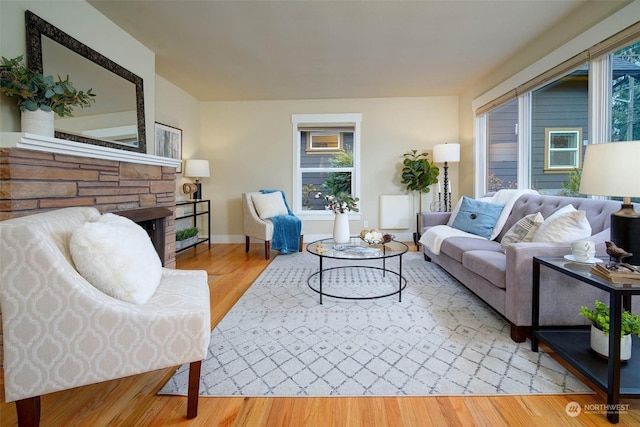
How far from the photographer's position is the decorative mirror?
212 cm

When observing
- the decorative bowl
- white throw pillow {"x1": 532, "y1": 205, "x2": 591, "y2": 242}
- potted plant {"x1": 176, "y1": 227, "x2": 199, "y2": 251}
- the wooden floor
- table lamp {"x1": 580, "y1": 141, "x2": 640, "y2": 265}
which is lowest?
the wooden floor

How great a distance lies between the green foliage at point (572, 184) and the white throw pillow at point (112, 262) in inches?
135

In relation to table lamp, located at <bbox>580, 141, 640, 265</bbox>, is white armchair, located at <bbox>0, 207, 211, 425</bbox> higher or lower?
lower

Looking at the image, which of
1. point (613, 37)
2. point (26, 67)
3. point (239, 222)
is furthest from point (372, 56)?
point (239, 222)

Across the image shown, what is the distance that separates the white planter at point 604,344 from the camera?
4.95 ft

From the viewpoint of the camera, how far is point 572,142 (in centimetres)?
296

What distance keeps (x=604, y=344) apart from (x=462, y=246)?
1.31 m

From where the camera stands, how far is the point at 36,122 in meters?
1.94

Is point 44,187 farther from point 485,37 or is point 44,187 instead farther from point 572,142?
point 572,142

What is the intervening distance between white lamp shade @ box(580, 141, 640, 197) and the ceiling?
5.65 feet

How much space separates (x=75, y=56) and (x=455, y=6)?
3004mm

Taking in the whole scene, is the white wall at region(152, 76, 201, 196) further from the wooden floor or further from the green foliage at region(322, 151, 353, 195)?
the wooden floor

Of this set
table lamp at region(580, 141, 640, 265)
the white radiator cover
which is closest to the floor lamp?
the white radiator cover

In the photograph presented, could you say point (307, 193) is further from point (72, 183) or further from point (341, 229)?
point (72, 183)
